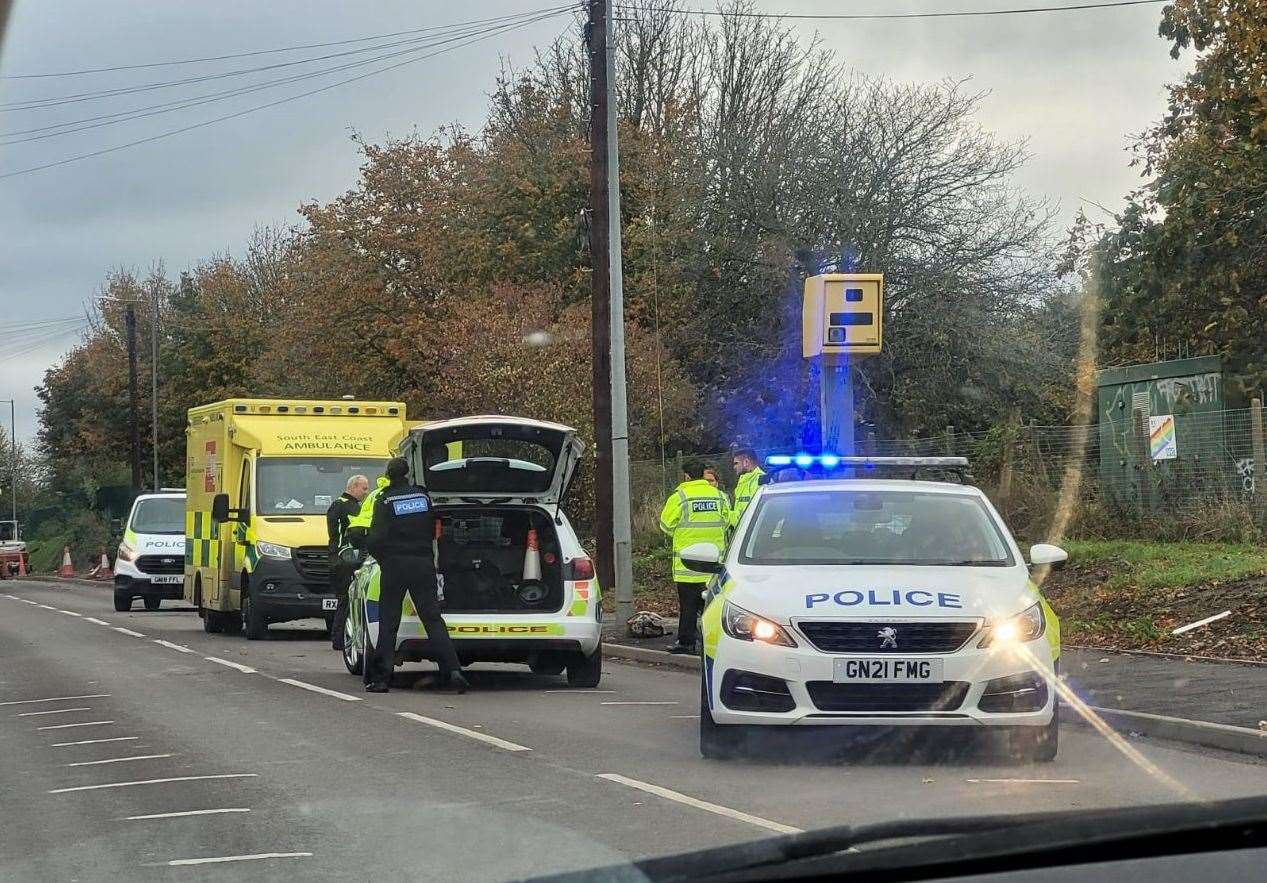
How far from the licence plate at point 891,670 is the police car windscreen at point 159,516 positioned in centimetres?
2410

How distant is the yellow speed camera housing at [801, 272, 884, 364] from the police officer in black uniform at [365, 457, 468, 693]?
3679 mm

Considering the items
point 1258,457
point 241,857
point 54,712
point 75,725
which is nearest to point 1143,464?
point 1258,457

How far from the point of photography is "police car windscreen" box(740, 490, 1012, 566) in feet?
31.7

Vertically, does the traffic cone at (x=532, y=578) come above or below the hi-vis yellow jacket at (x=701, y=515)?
below

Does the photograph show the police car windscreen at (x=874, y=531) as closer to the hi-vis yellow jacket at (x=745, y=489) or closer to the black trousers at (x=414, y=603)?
the black trousers at (x=414, y=603)

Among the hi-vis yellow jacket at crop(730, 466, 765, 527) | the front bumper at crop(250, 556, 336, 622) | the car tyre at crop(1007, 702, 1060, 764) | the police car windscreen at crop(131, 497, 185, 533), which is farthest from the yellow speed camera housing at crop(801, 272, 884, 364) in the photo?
the police car windscreen at crop(131, 497, 185, 533)

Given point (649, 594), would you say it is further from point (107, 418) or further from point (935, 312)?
point (107, 418)

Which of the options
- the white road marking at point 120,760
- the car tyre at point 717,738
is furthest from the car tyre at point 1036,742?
the white road marking at point 120,760

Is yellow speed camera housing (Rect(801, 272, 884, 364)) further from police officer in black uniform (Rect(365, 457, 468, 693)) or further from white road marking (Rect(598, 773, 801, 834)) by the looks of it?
white road marking (Rect(598, 773, 801, 834))

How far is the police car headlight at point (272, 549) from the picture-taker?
2028 centimetres

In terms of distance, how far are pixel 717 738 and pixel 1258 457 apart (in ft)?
39.5

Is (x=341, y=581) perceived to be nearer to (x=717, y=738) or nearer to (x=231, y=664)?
(x=231, y=664)

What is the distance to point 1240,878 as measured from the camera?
245 centimetres

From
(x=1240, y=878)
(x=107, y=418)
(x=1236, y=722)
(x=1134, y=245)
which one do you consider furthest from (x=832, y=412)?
(x=107, y=418)
